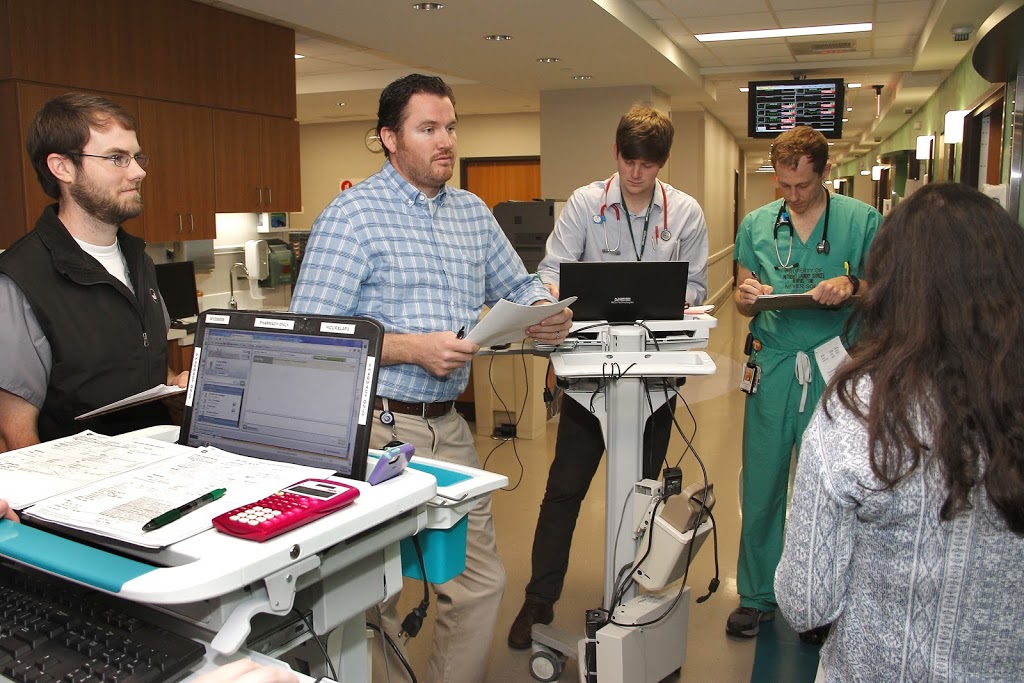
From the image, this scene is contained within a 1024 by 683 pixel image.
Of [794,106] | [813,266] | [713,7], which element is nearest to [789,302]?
[813,266]

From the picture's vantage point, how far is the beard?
1858mm

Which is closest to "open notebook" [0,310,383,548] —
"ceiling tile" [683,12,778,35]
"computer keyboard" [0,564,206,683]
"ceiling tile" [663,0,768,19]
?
"computer keyboard" [0,564,206,683]

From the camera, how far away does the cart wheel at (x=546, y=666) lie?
243 cm

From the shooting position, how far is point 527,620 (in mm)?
2682

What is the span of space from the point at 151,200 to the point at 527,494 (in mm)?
2566

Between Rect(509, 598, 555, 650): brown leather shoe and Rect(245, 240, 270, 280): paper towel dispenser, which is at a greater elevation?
Rect(245, 240, 270, 280): paper towel dispenser

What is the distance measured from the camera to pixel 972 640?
3.84 ft

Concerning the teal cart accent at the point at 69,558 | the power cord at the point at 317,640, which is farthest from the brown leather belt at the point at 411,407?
the teal cart accent at the point at 69,558

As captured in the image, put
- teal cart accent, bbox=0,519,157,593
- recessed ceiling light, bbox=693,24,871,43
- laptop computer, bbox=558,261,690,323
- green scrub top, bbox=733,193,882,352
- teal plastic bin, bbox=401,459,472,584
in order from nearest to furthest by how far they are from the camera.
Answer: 1. teal cart accent, bbox=0,519,157,593
2. teal plastic bin, bbox=401,459,472,584
3. laptop computer, bbox=558,261,690,323
4. green scrub top, bbox=733,193,882,352
5. recessed ceiling light, bbox=693,24,871,43

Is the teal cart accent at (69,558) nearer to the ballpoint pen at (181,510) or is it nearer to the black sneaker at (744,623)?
the ballpoint pen at (181,510)

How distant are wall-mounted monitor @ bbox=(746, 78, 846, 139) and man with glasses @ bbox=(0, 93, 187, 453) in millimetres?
5678

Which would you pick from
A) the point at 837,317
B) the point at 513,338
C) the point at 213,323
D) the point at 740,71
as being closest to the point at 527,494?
the point at 837,317

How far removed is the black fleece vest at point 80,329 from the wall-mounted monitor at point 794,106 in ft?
18.9

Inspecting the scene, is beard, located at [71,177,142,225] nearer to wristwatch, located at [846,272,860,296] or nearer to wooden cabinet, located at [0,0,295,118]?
wristwatch, located at [846,272,860,296]
